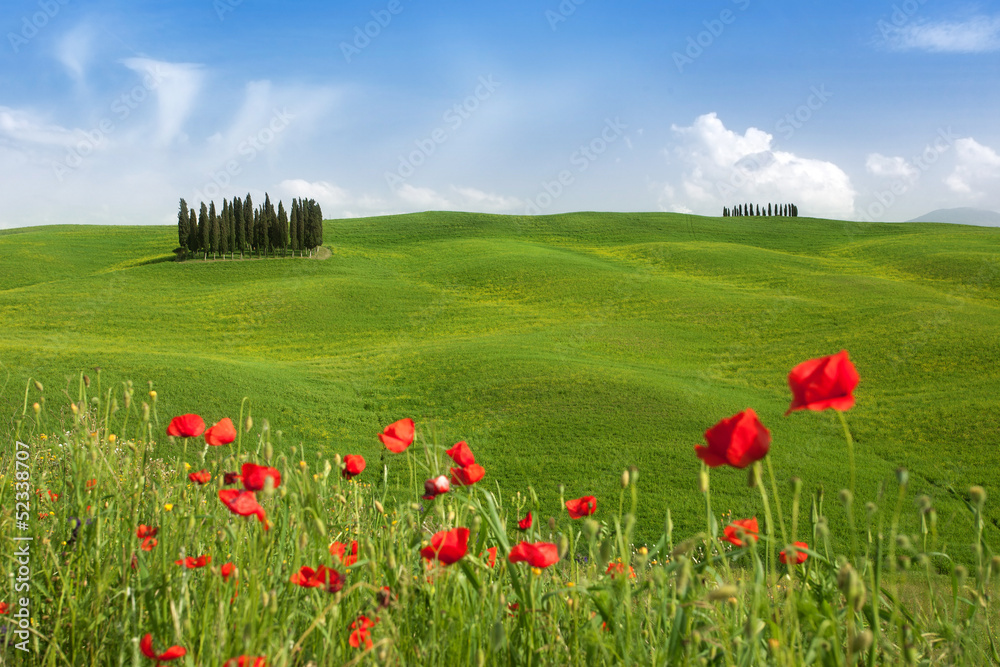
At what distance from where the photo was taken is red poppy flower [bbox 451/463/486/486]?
2396 millimetres

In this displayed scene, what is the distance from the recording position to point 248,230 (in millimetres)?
48812

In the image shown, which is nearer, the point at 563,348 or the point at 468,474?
the point at 468,474

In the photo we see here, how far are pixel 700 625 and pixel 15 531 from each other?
125 inches

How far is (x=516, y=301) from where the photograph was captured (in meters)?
36.1

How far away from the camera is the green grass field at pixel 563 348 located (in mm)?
13922

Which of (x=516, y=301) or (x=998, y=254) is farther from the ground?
(x=998, y=254)

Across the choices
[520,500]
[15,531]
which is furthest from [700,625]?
[15,531]

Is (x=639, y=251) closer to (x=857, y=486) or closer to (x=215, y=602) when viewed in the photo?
(x=857, y=486)

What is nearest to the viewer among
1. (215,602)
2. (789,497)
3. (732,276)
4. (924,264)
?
(215,602)

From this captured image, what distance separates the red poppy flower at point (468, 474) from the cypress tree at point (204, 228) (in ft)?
163

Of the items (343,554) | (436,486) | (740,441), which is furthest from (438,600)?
(740,441)

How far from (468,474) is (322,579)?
2.08ft

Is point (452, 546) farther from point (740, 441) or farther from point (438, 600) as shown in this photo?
point (740, 441)

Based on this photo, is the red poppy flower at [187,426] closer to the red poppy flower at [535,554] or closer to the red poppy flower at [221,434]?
the red poppy flower at [221,434]
